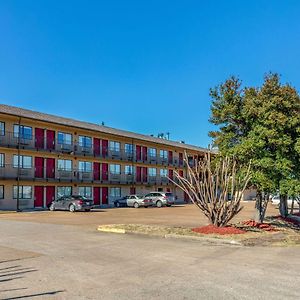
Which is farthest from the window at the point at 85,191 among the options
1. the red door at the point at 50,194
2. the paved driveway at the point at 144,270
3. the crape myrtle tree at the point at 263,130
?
the paved driveway at the point at 144,270

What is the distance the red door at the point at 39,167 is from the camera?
38.6 m

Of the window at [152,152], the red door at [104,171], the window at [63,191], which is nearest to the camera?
the window at [63,191]

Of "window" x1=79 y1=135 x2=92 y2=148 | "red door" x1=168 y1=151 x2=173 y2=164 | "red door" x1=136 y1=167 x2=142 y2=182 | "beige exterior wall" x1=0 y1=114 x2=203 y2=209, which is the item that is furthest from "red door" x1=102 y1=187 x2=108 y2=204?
"red door" x1=168 y1=151 x2=173 y2=164

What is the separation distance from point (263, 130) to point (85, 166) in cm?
2981

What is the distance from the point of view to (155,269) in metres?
8.44

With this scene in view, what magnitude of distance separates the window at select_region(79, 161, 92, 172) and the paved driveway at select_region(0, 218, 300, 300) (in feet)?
102

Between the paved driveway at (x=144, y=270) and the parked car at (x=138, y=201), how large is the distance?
1178 inches

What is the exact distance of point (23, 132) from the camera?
3775 cm

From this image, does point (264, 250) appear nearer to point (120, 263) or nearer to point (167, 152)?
point (120, 263)

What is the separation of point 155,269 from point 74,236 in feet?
22.7

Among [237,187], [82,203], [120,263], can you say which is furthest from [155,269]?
[82,203]

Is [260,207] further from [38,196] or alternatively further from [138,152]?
[138,152]

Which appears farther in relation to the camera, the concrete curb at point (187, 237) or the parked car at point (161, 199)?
the parked car at point (161, 199)

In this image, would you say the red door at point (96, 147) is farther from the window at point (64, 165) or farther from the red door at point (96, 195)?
the window at point (64, 165)
